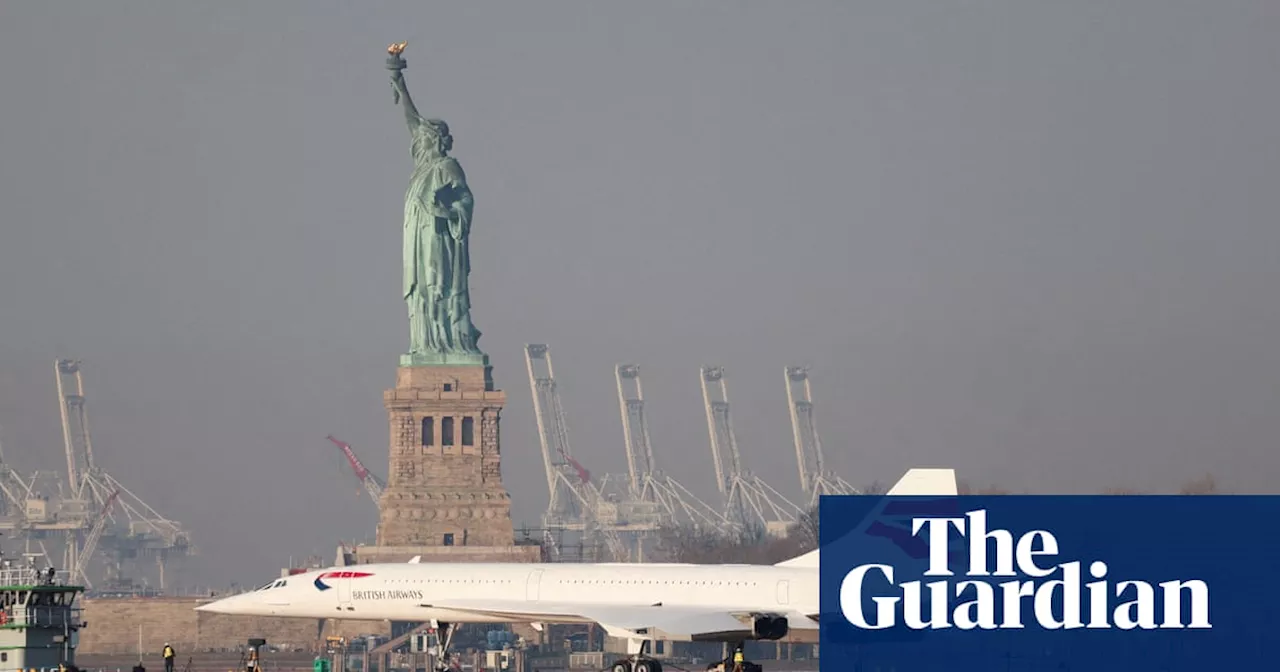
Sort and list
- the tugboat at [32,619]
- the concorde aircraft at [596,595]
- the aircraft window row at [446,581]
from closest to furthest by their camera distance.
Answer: the tugboat at [32,619] → the concorde aircraft at [596,595] → the aircraft window row at [446,581]

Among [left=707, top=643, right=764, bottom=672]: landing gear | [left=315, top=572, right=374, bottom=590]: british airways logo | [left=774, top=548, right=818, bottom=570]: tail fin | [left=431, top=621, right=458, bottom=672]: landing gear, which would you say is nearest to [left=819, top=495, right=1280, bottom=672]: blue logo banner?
[left=707, top=643, right=764, bottom=672]: landing gear

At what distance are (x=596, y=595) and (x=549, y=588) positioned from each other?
2.17m

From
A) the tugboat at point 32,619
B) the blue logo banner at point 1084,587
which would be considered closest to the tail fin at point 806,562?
the blue logo banner at point 1084,587

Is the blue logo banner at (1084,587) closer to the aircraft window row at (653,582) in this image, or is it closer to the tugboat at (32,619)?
the aircraft window row at (653,582)

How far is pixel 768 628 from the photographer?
361 feet

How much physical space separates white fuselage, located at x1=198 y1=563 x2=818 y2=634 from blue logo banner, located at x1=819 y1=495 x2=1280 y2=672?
2684cm

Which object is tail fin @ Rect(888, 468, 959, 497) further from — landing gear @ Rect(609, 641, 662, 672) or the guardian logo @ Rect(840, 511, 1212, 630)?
the guardian logo @ Rect(840, 511, 1212, 630)

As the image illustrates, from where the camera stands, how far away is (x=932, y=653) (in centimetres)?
8794

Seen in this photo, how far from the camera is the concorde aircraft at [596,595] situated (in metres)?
111

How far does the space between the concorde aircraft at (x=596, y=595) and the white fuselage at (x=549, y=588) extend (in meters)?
0.04

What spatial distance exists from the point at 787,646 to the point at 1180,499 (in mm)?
91935

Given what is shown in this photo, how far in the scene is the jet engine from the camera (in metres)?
110

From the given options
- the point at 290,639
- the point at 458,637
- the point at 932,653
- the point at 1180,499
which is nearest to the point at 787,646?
the point at 458,637

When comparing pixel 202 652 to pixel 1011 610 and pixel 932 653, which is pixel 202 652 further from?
pixel 1011 610
